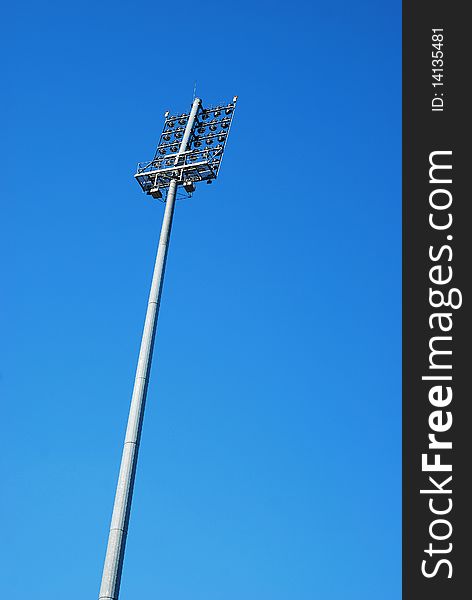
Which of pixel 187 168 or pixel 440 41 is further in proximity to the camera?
pixel 187 168

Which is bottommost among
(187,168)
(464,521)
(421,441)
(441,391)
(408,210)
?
(464,521)

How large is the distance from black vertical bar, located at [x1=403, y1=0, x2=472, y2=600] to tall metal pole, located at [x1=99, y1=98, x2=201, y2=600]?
5.28 m

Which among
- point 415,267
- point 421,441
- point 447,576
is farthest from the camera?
point 415,267

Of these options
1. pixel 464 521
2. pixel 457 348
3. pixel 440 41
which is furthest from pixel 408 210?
pixel 464 521

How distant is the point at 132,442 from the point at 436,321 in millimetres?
6629

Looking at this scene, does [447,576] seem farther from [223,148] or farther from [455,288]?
[223,148]

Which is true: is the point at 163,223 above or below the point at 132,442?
above

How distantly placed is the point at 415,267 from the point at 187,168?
785 cm

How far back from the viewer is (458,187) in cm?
1530

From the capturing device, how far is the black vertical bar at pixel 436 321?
13.2 m

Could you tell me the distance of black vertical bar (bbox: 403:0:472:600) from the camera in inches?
521

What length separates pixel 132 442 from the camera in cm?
1484

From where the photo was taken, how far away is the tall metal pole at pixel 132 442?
13266 millimetres

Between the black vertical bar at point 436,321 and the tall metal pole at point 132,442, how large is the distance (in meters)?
5.28
